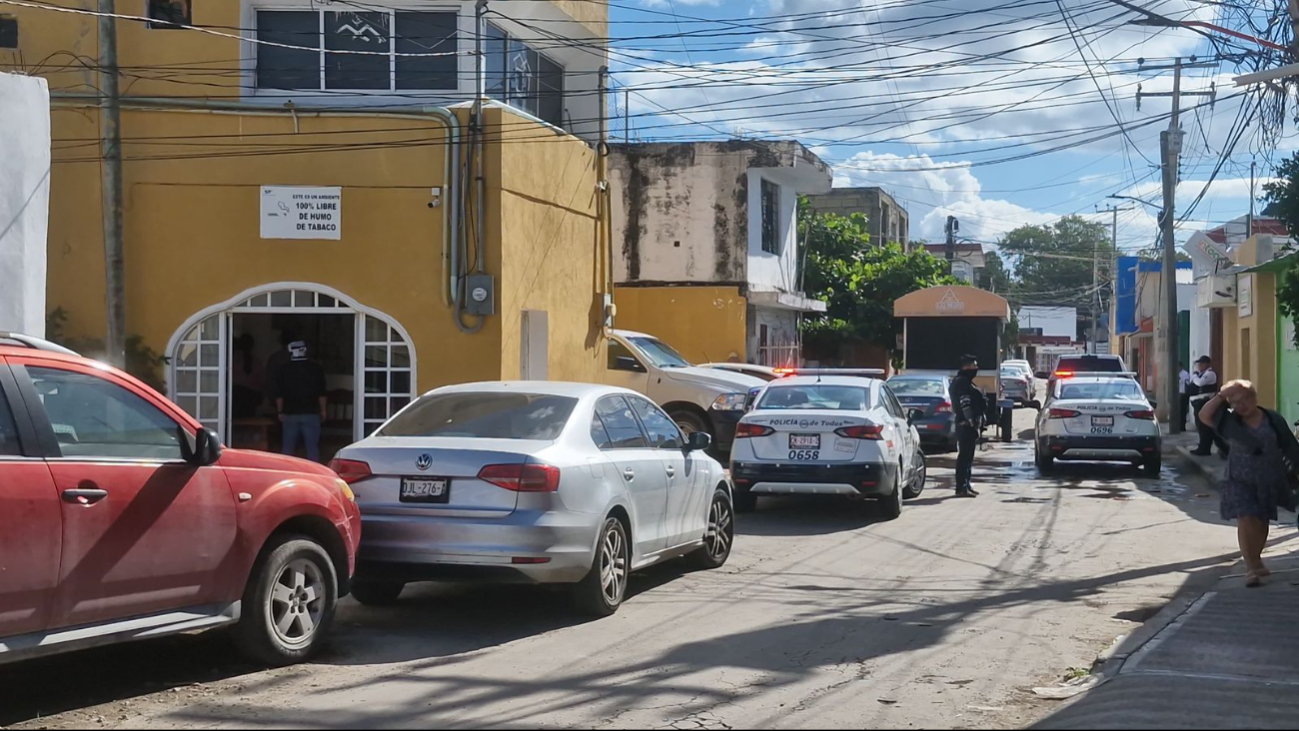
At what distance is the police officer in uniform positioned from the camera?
17.0 meters

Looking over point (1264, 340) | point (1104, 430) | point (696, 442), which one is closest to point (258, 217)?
point (696, 442)

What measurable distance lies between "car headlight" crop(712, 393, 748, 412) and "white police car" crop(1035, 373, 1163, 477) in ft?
15.7

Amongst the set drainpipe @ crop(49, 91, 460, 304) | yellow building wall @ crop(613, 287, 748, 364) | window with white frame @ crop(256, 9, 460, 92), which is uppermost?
window with white frame @ crop(256, 9, 460, 92)

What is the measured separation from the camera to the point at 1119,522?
14688 millimetres

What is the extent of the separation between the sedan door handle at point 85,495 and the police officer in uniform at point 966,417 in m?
12.6

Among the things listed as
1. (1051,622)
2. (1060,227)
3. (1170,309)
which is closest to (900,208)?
(1170,309)

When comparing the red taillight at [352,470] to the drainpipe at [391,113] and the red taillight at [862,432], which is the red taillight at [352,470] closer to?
the red taillight at [862,432]

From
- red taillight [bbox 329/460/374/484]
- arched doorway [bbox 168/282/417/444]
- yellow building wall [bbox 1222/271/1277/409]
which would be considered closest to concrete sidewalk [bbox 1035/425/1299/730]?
red taillight [bbox 329/460/374/484]

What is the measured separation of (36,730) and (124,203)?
11.8 meters

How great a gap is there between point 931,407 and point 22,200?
16284mm

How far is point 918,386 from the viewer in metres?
24.6

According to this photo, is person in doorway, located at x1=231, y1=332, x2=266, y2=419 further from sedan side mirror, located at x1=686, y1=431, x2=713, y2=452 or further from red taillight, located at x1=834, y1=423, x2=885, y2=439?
sedan side mirror, located at x1=686, y1=431, x2=713, y2=452

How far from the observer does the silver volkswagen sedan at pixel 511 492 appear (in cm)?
815

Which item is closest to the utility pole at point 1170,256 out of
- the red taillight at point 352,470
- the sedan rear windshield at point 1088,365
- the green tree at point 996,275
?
the sedan rear windshield at point 1088,365
